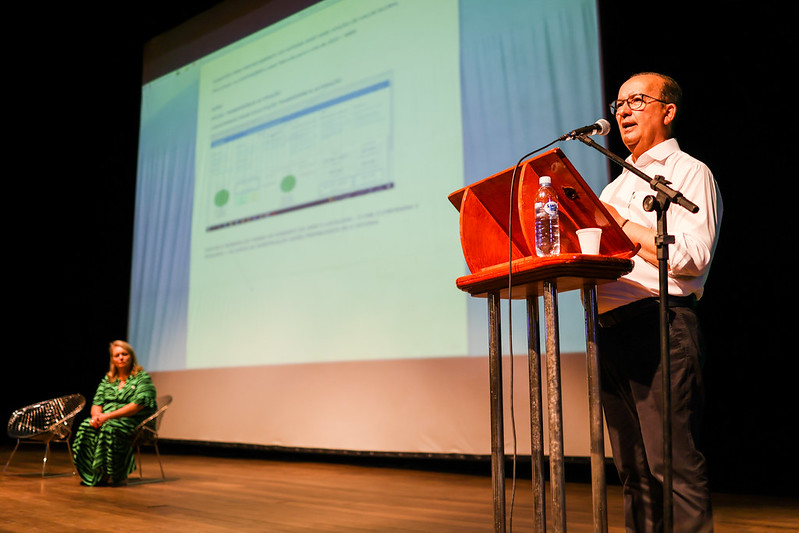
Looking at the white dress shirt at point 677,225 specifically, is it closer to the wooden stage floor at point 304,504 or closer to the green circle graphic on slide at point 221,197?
the wooden stage floor at point 304,504

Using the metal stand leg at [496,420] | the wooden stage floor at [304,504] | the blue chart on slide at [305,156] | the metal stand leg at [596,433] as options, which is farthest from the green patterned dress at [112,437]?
the metal stand leg at [596,433]

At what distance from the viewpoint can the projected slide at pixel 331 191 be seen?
4.38 m

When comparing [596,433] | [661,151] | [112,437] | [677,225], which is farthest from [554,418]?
[112,437]

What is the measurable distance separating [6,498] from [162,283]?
8.63ft

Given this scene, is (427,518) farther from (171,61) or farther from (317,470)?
(171,61)

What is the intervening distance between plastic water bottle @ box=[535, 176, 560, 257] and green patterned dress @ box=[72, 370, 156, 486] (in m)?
3.62

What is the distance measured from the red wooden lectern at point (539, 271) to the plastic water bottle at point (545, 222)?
0.05 feet

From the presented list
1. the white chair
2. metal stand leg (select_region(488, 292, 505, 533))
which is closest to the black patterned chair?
the white chair

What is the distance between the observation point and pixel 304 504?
3486 mm

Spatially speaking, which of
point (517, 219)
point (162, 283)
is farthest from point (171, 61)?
point (517, 219)

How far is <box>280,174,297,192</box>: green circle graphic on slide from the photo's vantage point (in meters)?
5.13

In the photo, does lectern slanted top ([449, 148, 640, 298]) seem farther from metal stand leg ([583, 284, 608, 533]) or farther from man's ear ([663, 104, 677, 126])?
man's ear ([663, 104, 677, 126])

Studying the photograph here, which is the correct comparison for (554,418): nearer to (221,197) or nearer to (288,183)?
(288,183)

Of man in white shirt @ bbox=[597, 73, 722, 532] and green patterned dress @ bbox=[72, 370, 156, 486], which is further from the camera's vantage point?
green patterned dress @ bbox=[72, 370, 156, 486]
